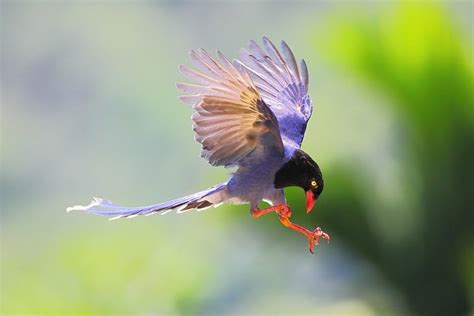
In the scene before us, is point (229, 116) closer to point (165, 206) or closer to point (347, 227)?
point (165, 206)

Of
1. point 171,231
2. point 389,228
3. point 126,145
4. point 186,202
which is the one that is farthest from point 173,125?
point 186,202

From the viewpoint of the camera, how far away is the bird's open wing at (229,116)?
342 centimetres

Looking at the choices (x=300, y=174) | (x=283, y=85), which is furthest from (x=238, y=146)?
(x=283, y=85)

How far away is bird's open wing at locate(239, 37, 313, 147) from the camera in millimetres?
3990

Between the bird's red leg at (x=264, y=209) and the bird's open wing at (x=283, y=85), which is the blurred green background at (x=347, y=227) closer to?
the bird's open wing at (x=283, y=85)

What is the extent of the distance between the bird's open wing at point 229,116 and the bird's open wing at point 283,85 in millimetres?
436

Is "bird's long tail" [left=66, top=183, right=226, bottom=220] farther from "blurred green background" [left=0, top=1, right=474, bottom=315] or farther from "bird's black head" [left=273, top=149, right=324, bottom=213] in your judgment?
"blurred green background" [left=0, top=1, right=474, bottom=315]

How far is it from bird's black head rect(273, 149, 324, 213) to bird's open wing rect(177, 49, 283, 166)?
0.06 m

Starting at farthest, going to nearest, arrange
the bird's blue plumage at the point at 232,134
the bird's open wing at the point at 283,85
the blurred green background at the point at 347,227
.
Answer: the blurred green background at the point at 347,227 → the bird's open wing at the point at 283,85 → the bird's blue plumage at the point at 232,134

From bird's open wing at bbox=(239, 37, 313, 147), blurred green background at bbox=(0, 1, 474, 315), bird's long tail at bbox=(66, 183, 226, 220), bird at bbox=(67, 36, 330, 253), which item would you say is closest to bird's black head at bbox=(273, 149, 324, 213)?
bird at bbox=(67, 36, 330, 253)

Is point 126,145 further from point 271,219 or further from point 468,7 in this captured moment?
point 271,219

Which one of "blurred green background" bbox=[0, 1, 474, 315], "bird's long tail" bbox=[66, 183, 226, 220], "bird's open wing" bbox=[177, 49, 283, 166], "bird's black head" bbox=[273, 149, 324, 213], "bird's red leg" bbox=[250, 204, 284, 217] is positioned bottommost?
"blurred green background" bbox=[0, 1, 474, 315]

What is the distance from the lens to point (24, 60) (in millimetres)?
19391

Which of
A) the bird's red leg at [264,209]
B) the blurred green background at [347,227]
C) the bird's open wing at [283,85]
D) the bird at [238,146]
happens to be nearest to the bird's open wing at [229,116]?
the bird at [238,146]
